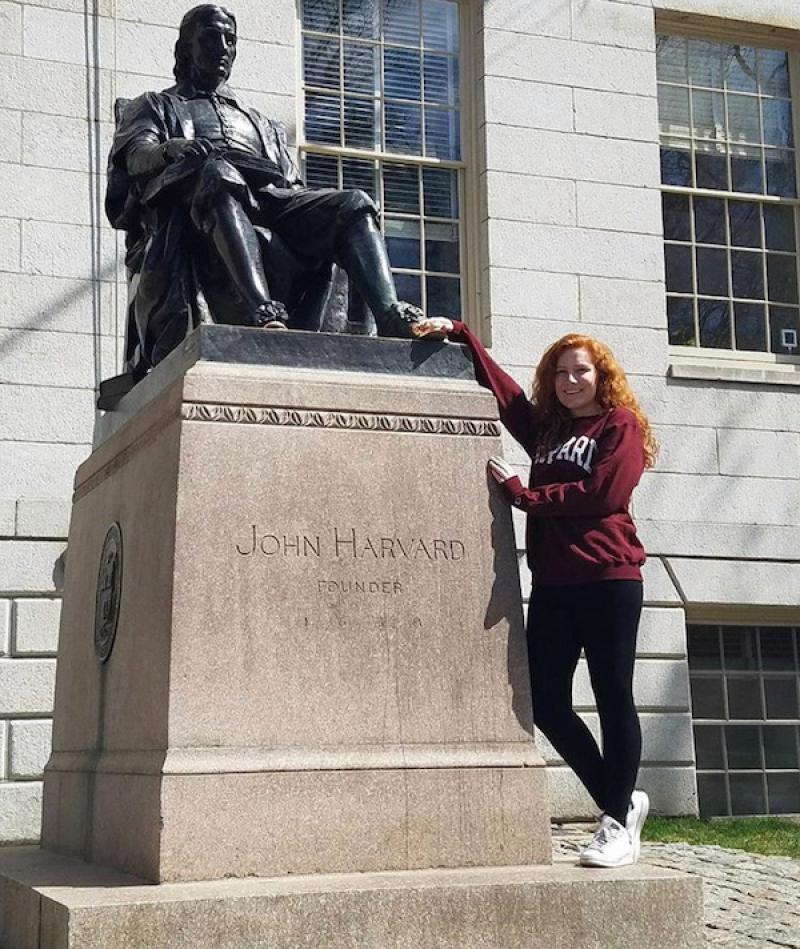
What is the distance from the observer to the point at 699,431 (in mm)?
13570

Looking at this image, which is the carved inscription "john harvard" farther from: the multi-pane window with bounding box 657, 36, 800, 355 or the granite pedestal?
the multi-pane window with bounding box 657, 36, 800, 355

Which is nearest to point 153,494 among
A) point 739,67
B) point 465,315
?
point 465,315

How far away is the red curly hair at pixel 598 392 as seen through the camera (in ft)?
19.3

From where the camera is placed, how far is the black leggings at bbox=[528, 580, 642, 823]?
5539 millimetres

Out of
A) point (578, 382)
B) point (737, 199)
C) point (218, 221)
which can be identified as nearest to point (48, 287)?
point (218, 221)

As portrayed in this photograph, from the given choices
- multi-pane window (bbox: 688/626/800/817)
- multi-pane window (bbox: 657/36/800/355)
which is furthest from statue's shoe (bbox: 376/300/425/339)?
multi-pane window (bbox: 657/36/800/355)

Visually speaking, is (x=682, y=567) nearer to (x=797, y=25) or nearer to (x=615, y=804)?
(x=797, y=25)

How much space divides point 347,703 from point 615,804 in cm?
104

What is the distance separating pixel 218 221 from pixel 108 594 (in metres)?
1.61

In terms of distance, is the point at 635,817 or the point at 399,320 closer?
the point at 635,817

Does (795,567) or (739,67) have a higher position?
(739,67)

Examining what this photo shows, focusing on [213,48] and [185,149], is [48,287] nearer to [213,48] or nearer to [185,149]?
[213,48]

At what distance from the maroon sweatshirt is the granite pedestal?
162 mm

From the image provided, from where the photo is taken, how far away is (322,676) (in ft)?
17.6
